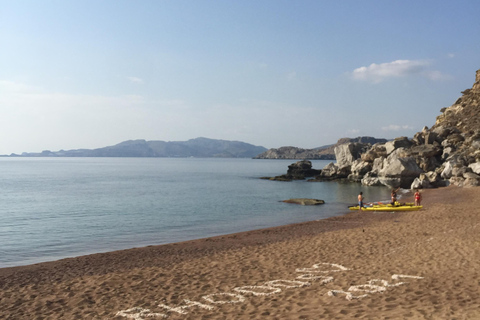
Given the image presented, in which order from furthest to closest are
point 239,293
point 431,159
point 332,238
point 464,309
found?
point 431,159 < point 332,238 < point 239,293 < point 464,309

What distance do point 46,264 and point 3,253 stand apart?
5.06 metres

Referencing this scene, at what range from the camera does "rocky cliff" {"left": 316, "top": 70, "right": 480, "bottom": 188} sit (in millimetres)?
45031

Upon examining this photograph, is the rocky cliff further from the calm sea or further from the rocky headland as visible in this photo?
the calm sea

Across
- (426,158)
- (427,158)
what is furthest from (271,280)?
(427,158)

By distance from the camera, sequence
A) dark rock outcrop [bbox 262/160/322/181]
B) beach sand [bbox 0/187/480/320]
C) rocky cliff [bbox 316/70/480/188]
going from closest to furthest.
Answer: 1. beach sand [bbox 0/187/480/320]
2. rocky cliff [bbox 316/70/480/188]
3. dark rock outcrop [bbox 262/160/322/181]

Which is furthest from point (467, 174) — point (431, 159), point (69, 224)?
point (69, 224)

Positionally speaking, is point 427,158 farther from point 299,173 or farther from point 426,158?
point 299,173

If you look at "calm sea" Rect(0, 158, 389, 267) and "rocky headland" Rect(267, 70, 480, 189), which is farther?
"rocky headland" Rect(267, 70, 480, 189)

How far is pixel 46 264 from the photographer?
15.3m

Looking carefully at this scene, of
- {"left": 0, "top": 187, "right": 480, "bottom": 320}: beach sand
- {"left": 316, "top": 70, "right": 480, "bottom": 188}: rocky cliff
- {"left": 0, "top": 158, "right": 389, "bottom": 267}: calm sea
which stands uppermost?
{"left": 316, "top": 70, "right": 480, "bottom": 188}: rocky cliff

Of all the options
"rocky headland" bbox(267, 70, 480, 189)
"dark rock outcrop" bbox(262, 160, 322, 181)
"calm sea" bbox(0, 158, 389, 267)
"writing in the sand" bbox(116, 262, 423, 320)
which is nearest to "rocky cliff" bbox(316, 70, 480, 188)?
"rocky headland" bbox(267, 70, 480, 189)

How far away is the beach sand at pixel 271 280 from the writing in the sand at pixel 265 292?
0.09 ft

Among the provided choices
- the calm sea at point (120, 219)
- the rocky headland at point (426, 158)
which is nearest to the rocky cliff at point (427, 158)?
the rocky headland at point (426, 158)

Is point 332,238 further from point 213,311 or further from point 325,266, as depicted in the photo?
point 213,311
